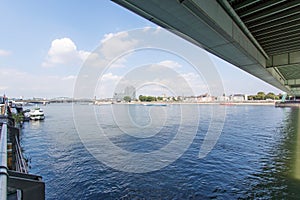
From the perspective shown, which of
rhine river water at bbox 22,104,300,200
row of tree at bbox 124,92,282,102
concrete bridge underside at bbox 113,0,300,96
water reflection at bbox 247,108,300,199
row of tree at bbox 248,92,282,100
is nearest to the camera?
concrete bridge underside at bbox 113,0,300,96

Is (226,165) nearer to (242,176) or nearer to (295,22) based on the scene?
(242,176)

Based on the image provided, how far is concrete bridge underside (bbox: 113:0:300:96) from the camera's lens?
5605 mm

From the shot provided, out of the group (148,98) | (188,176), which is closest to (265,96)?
(148,98)

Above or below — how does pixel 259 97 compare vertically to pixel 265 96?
below

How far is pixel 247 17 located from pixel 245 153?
12.0 meters

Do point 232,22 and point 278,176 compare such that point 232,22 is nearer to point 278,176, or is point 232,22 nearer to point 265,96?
point 278,176

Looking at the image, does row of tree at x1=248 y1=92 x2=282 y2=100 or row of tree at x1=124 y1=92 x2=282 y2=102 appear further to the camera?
row of tree at x1=124 y1=92 x2=282 y2=102

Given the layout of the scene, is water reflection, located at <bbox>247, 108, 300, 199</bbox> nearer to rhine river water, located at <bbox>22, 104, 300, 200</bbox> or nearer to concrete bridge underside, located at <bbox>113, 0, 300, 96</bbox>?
rhine river water, located at <bbox>22, 104, 300, 200</bbox>

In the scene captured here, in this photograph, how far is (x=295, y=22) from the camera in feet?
28.8

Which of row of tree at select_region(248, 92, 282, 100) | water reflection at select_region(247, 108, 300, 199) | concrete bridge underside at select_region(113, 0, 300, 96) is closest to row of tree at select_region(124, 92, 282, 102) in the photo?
row of tree at select_region(248, 92, 282, 100)

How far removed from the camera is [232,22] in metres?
7.89

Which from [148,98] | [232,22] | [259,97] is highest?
[259,97]

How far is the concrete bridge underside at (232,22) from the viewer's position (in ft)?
18.4

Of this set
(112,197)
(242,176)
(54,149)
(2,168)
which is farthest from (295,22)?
(54,149)
